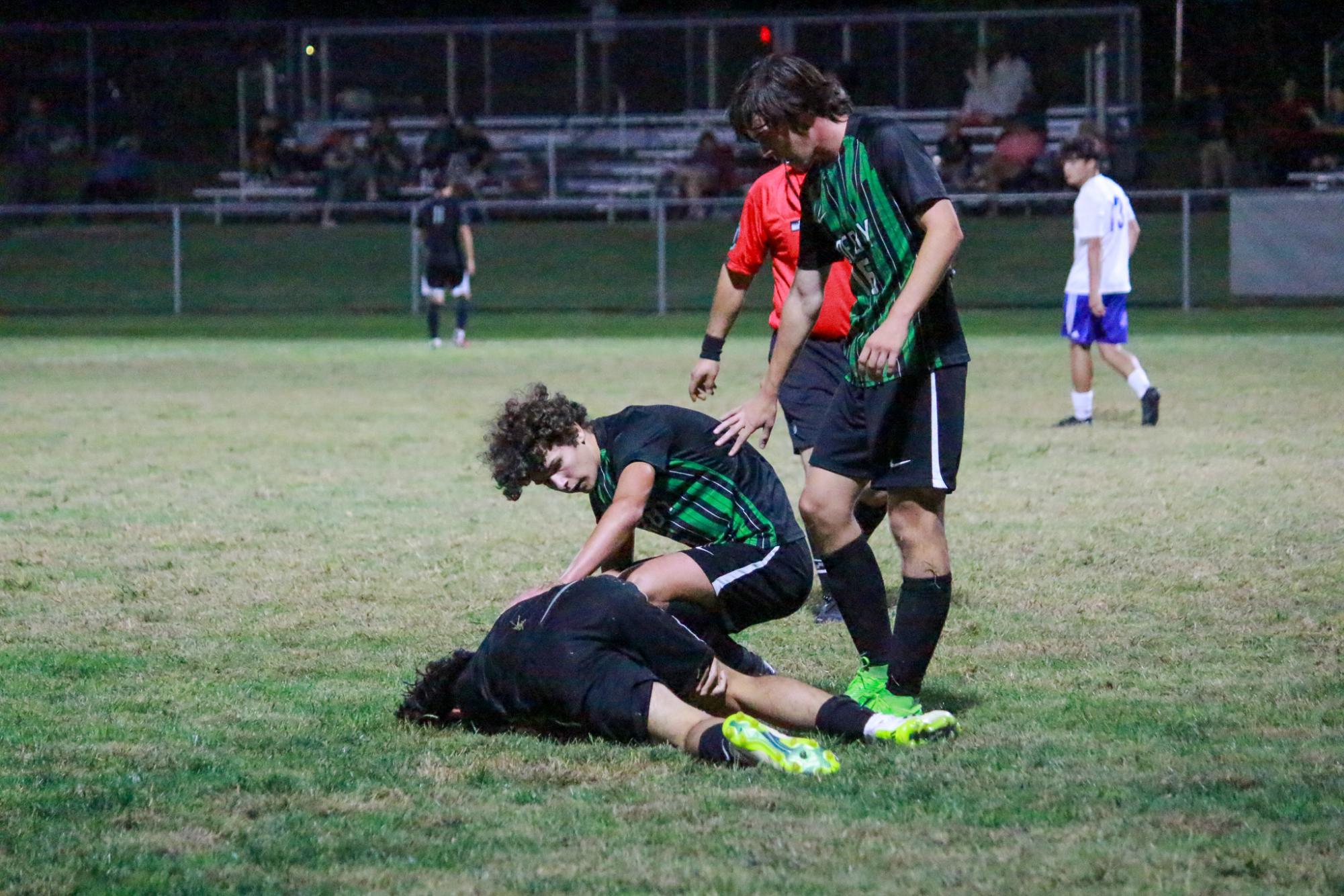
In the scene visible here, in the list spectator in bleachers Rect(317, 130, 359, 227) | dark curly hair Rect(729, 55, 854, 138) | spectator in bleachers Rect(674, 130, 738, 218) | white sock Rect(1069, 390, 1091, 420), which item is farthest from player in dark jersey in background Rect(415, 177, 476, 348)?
dark curly hair Rect(729, 55, 854, 138)

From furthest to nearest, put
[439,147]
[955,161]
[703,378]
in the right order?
[439,147] → [955,161] → [703,378]

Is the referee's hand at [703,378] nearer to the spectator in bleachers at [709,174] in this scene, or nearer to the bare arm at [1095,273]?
the bare arm at [1095,273]

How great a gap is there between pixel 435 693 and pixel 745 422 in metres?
1.26

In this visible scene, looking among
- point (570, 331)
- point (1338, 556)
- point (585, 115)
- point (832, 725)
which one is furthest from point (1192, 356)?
point (585, 115)

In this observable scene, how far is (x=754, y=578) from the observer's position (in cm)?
543

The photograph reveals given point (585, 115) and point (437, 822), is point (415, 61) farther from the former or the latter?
point (437, 822)

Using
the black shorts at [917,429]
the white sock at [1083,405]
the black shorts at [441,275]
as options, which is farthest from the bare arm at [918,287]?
the black shorts at [441,275]

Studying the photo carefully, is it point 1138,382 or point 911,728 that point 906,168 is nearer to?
point 911,728

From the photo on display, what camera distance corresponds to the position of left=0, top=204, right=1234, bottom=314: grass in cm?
2659

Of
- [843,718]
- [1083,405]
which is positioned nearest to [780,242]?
[843,718]

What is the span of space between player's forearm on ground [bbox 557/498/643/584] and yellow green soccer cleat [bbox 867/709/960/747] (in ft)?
2.95

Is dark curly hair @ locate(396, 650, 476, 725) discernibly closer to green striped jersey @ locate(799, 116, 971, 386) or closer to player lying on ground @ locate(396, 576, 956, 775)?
player lying on ground @ locate(396, 576, 956, 775)

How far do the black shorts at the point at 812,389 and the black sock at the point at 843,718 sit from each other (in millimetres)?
2074

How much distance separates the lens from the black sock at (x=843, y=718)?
489cm
